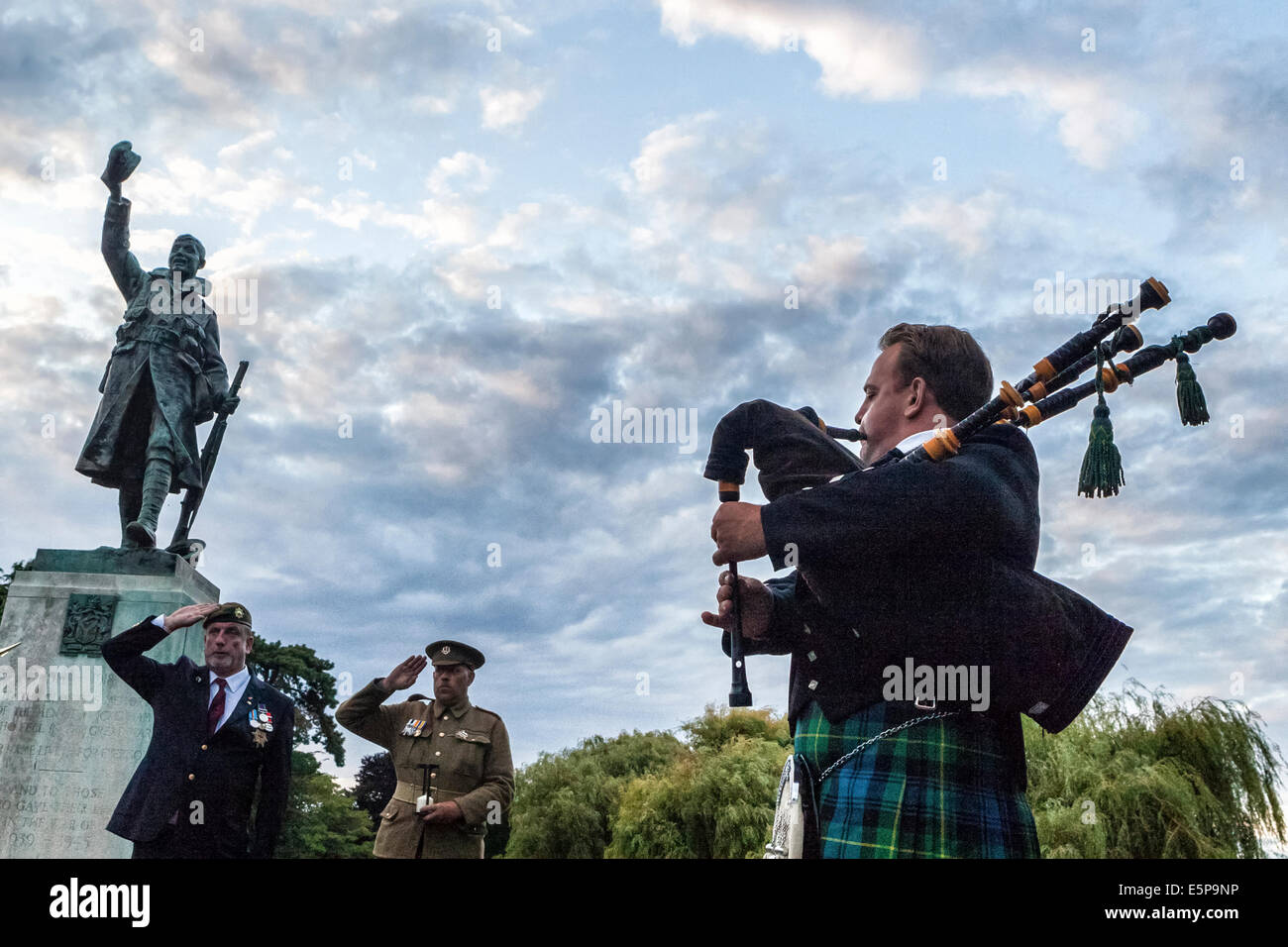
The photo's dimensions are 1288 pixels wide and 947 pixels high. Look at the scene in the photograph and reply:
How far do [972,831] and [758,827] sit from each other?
75.3 feet

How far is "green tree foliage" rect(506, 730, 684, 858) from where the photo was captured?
30.4 metres

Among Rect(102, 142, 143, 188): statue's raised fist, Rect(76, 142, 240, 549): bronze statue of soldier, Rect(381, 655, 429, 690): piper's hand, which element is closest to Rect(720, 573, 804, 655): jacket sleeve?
Rect(381, 655, 429, 690): piper's hand

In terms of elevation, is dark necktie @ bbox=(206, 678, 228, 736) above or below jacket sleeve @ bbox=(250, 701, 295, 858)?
above

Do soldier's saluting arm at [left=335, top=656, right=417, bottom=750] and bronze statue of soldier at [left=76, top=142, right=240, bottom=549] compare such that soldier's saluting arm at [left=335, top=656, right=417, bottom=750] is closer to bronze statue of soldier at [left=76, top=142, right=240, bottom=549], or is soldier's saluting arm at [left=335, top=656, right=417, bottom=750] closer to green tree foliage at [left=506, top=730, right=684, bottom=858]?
bronze statue of soldier at [left=76, top=142, right=240, bottom=549]

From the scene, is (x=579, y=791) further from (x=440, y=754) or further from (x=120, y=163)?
(x=440, y=754)

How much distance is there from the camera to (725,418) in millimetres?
2664

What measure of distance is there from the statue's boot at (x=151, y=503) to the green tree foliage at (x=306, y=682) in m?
23.3

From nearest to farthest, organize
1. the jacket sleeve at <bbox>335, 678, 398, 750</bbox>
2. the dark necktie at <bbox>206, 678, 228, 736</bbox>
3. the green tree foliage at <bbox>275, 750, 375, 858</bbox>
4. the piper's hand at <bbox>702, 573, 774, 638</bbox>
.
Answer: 1. the piper's hand at <bbox>702, 573, 774, 638</bbox>
2. the dark necktie at <bbox>206, 678, 228, 736</bbox>
3. the jacket sleeve at <bbox>335, 678, 398, 750</bbox>
4. the green tree foliage at <bbox>275, 750, 375, 858</bbox>

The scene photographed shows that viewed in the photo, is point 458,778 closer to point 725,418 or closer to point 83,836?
point 83,836

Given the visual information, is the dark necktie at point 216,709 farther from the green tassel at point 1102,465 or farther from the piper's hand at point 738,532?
the green tassel at point 1102,465

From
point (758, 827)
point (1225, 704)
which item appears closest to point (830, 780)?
point (1225, 704)

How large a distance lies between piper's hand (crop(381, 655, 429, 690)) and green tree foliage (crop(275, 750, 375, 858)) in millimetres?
24770

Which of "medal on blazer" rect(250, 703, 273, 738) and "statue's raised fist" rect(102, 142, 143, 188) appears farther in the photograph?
"statue's raised fist" rect(102, 142, 143, 188)

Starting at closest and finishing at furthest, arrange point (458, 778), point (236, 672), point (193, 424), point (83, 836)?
point (236, 672) → point (458, 778) → point (83, 836) → point (193, 424)
